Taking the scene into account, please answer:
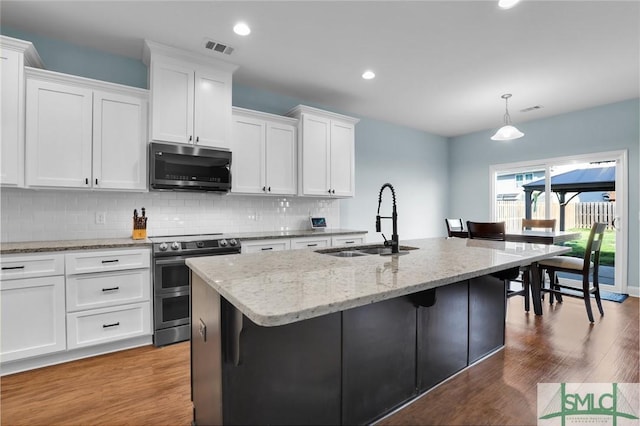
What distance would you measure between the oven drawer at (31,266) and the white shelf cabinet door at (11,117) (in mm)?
608

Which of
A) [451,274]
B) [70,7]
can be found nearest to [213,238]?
[70,7]

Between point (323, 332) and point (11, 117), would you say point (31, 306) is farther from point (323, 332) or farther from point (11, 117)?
point (323, 332)

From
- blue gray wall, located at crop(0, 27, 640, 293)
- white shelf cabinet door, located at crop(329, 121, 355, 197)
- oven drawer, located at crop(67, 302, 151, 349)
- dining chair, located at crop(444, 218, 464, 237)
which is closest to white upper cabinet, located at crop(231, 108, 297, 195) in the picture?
blue gray wall, located at crop(0, 27, 640, 293)

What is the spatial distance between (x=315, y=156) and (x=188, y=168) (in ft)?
5.04

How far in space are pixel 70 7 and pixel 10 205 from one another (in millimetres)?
1651

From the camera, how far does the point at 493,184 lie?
5.73 metres

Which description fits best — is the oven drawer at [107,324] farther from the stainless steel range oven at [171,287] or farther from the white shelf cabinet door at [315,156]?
the white shelf cabinet door at [315,156]

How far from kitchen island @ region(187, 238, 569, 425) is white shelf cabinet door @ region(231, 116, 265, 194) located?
1.80m

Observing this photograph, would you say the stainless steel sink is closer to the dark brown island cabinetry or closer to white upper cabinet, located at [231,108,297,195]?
the dark brown island cabinetry

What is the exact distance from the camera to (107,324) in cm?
253

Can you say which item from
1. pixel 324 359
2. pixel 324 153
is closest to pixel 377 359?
pixel 324 359

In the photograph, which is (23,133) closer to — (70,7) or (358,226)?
(70,7)

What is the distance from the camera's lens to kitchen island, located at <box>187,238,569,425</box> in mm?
1066

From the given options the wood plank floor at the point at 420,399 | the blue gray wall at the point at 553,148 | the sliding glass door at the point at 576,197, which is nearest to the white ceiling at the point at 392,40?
the blue gray wall at the point at 553,148
